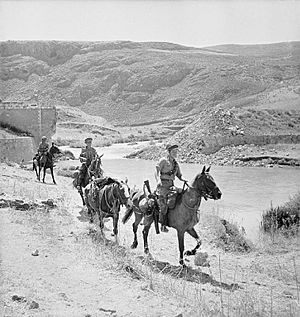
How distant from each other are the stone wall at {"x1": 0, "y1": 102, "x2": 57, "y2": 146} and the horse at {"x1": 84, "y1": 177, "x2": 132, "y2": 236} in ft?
52.4

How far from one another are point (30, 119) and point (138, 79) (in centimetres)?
5320

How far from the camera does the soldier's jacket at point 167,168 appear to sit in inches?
299

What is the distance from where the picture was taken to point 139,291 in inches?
228

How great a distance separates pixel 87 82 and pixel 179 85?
1591 centimetres

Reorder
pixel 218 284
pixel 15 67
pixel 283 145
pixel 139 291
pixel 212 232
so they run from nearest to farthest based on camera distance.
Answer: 1. pixel 139 291
2. pixel 218 284
3. pixel 212 232
4. pixel 283 145
5. pixel 15 67

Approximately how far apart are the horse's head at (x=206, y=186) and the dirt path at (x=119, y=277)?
112cm

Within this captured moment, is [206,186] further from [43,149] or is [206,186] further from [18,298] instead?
[43,149]

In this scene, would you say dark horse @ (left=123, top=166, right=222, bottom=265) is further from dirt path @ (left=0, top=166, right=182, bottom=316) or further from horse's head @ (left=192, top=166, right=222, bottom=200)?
dirt path @ (left=0, top=166, right=182, bottom=316)

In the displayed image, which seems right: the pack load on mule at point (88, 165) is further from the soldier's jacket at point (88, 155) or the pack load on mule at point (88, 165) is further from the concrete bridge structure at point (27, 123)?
the concrete bridge structure at point (27, 123)

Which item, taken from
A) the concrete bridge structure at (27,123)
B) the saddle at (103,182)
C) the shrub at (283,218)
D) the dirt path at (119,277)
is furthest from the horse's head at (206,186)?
the concrete bridge structure at (27,123)

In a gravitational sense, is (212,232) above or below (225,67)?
below

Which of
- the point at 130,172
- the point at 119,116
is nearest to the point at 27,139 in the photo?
the point at 130,172

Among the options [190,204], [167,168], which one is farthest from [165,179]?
[190,204]

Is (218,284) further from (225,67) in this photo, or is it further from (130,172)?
(225,67)
